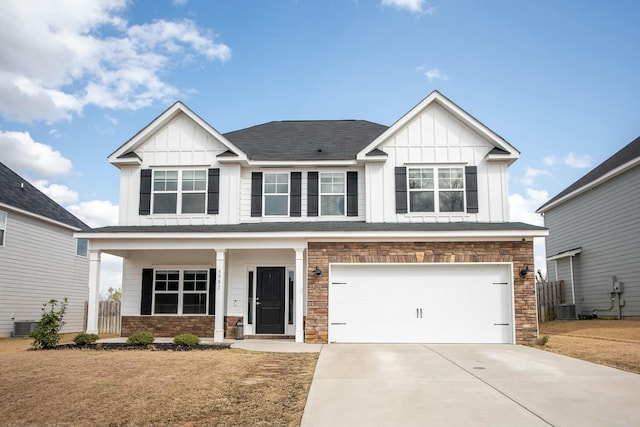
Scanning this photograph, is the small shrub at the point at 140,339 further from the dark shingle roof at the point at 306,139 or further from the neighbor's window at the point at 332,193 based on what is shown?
the dark shingle roof at the point at 306,139

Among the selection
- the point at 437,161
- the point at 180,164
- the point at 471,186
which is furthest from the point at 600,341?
the point at 180,164

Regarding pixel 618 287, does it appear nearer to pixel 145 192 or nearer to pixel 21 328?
pixel 145 192

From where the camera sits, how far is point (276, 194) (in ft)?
60.5

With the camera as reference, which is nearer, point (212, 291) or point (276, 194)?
point (212, 291)

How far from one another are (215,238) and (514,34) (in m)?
11.0

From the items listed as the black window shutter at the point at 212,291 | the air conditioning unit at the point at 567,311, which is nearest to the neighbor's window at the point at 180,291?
the black window shutter at the point at 212,291

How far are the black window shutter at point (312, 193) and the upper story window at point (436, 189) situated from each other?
292cm

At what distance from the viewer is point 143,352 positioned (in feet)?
45.0

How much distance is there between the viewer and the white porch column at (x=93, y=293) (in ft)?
53.3

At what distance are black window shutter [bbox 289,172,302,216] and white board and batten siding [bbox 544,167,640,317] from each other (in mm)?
11373

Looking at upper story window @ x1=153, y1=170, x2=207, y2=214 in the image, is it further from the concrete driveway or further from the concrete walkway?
the concrete driveway

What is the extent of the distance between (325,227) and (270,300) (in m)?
3.08

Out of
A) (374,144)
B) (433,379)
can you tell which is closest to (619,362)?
(433,379)

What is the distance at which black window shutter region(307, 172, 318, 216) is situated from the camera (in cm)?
1822
